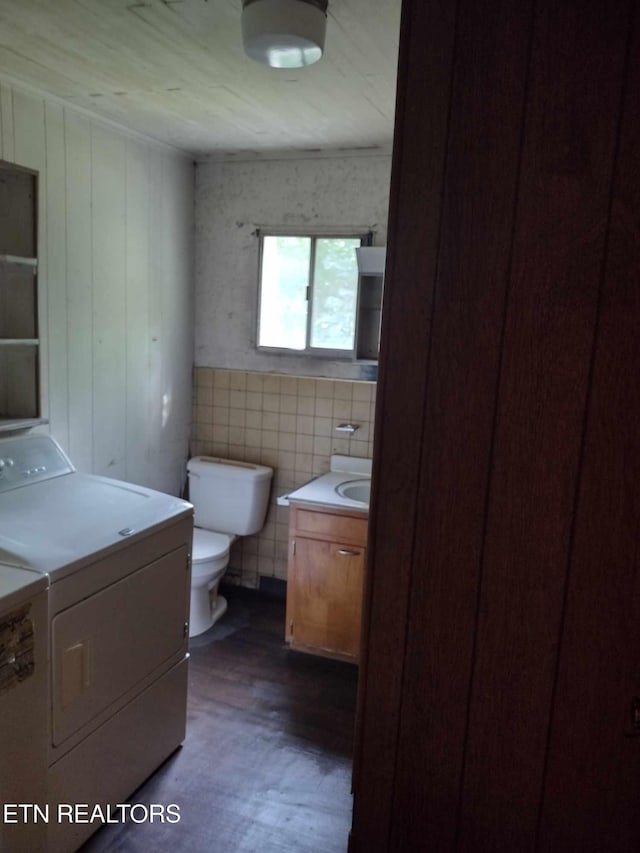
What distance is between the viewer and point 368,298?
298 cm

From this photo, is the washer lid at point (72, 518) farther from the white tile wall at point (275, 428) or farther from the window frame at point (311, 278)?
the window frame at point (311, 278)

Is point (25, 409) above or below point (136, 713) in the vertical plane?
above

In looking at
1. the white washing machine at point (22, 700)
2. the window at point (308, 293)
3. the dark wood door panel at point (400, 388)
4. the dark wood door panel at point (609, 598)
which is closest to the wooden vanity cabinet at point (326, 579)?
the window at point (308, 293)

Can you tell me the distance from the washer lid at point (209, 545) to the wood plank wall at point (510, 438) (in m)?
1.90

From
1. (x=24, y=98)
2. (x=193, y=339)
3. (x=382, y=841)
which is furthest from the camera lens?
(x=193, y=339)

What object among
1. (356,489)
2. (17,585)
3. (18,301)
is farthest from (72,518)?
(356,489)

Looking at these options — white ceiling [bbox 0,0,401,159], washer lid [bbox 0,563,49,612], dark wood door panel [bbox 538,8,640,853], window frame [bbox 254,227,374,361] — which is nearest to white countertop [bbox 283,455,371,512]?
window frame [bbox 254,227,374,361]

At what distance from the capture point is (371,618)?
1.07 m

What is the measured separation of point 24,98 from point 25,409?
1125 millimetres

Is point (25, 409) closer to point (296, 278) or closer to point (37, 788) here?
point (37, 788)

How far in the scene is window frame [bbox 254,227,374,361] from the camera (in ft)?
9.98

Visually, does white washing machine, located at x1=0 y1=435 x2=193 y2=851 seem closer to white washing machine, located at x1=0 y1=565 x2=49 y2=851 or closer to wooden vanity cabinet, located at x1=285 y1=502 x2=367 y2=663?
white washing machine, located at x1=0 y1=565 x2=49 y2=851

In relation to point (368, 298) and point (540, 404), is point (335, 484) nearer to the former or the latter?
point (368, 298)

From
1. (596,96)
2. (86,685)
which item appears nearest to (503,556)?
(596,96)
